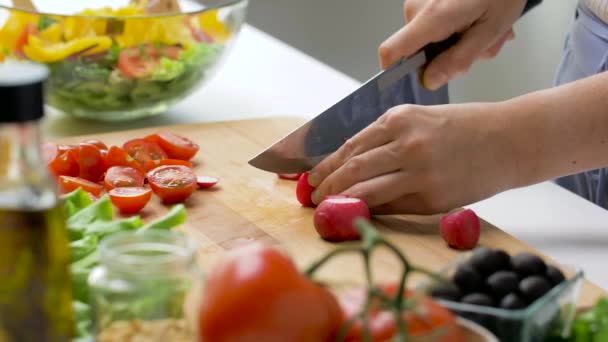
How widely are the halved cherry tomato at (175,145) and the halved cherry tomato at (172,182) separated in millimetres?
68

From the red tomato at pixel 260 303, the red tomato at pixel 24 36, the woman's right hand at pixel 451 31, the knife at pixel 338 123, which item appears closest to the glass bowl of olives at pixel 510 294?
the red tomato at pixel 260 303

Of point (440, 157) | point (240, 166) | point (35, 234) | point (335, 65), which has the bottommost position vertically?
point (335, 65)

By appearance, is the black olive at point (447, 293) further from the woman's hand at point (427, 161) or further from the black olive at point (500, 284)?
the woman's hand at point (427, 161)

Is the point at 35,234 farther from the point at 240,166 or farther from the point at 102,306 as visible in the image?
the point at 240,166

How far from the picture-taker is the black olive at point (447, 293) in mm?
902

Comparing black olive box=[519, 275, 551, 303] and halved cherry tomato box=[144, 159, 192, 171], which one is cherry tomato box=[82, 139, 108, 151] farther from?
black olive box=[519, 275, 551, 303]

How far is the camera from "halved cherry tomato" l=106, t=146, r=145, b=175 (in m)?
1.54

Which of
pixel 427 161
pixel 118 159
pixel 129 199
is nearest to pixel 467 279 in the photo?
pixel 427 161

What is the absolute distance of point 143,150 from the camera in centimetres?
161

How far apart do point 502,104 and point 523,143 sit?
6 centimetres

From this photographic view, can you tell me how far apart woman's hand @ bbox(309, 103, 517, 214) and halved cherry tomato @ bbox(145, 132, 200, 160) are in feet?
0.85

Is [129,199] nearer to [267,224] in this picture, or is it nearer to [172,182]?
[172,182]

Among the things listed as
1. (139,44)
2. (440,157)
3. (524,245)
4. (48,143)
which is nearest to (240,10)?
(139,44)

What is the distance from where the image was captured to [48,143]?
1.59 meters
